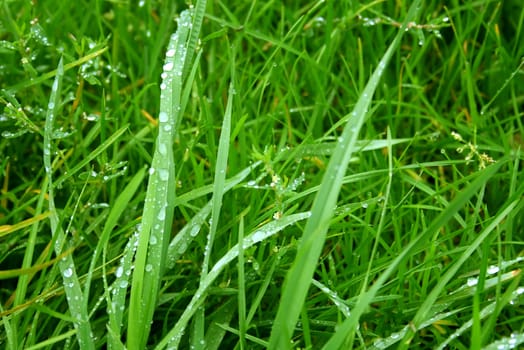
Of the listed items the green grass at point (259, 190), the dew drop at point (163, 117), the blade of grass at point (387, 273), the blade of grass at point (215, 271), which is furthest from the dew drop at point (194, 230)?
the blade of grass at point (387, 273)

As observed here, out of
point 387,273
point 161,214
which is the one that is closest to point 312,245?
point 387,273

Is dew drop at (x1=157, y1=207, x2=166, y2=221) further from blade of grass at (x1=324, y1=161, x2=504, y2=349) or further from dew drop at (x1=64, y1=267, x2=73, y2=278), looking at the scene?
blade of grass at (x1=324, y1=161, x2=504, y2=349)

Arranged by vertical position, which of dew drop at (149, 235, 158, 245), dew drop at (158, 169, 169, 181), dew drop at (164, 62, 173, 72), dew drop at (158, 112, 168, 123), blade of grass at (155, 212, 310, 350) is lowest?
blade of grass at (155, 212, 310, 350)

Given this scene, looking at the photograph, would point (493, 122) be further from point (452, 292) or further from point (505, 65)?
point (452, 292)

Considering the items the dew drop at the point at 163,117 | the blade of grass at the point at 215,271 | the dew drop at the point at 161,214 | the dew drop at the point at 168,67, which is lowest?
the blade of grass at the point at 215,271

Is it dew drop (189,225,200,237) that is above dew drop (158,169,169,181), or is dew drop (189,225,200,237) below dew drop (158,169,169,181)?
below

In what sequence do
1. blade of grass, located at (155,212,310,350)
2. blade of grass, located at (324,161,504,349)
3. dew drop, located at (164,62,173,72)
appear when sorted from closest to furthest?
blade of grass, located at (324,161,504,349) < blade of grass, located at (155,212,310,350) < dew drop, located at (164,62,173,72)

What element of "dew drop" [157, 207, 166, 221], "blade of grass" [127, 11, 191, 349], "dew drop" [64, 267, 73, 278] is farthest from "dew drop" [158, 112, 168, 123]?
"dew drop" [64, 267, 73, 278]

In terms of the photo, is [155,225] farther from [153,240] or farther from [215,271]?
[215,271]

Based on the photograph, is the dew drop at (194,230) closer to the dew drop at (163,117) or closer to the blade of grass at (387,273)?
the dew drop at (163,117)
